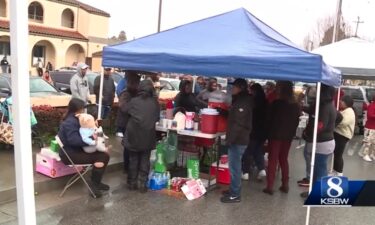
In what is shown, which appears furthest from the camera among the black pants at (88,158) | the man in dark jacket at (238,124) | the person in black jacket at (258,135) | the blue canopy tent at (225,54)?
the person in black jacket at (258,135)

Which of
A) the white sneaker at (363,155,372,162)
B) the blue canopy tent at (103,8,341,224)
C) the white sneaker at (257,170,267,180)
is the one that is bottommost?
the white sneaker at (363,155,372,162)

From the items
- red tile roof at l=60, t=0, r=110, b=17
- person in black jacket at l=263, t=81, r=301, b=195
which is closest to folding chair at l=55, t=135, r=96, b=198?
person in black jacket at l=263, t=81, r=301, b=195

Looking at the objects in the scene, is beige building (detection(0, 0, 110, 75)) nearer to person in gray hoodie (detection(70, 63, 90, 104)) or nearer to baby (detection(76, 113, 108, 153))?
person in gray hoodie (detection(70, 63, 90, 104))

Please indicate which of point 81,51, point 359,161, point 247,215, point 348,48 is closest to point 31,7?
point 81,51

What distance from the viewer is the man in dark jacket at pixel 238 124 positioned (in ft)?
20.5

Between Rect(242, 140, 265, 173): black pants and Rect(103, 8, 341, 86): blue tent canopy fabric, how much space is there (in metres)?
1.77

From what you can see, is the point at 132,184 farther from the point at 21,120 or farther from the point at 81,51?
the point at 81,51

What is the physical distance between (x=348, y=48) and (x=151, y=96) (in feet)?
29.5

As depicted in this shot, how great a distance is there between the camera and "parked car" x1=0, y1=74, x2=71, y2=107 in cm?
1012

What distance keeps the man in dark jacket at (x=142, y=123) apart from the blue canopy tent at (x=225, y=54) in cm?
43

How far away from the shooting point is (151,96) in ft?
22.0

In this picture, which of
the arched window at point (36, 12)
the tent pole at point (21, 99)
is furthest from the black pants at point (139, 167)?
the arched window at point (36, 12)

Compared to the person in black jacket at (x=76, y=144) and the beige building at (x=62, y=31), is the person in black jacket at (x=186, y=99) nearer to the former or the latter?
the person in black jacket at (x=76, y=144)

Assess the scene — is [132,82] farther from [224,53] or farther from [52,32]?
[52,32]
